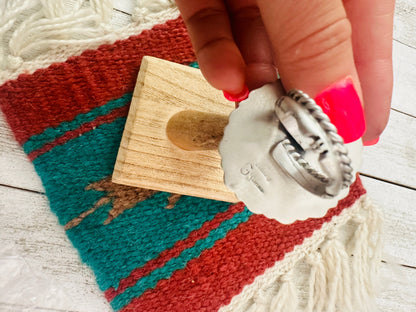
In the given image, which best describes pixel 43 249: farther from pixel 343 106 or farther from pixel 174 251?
pixel 343 106

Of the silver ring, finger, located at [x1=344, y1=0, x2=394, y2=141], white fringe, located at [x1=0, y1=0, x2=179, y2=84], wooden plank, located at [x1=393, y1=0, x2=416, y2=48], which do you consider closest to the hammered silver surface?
the silver ring

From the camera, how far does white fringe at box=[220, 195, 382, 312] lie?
424 mm

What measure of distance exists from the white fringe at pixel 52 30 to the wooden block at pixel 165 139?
0.20 ft

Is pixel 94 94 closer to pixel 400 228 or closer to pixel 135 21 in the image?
A: pixel 135 21

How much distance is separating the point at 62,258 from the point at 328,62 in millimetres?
299

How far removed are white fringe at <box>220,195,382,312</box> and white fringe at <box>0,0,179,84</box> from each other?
271 mm

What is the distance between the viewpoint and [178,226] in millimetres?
407

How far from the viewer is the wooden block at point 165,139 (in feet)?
1.17

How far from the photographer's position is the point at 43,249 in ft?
1.28

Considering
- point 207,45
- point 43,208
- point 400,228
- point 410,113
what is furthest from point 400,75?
point 43,208

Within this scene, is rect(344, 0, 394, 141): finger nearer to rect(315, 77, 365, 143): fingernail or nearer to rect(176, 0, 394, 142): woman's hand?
rect(176, 0, 394, 142): woman's hand

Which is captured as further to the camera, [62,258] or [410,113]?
[410,113]

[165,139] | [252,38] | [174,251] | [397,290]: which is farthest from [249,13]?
[397,290]

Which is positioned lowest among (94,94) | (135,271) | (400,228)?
(400,228)
